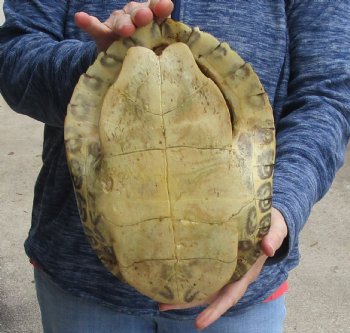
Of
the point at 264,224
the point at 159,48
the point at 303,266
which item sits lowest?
the point at 303,266

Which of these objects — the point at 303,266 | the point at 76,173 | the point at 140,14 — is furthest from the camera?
the point at 303,266

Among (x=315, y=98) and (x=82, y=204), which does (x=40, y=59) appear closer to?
(x=82, y=204)

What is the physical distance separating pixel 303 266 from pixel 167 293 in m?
1.81

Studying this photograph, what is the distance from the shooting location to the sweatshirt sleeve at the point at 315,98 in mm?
1129

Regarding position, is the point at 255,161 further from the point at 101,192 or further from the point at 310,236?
the point at 310,236

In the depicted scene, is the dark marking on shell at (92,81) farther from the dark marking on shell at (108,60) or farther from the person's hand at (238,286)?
the person's hand at (238,286)

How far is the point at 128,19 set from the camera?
902mm

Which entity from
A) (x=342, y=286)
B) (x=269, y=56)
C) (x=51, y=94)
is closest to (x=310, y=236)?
(x=342, y=286)

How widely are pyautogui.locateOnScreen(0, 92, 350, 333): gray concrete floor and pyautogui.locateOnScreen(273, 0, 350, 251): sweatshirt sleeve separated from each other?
4.61ft

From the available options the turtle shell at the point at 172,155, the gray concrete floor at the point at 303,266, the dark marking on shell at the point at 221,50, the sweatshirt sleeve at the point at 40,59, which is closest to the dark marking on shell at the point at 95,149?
the turtle shell at the point at 172,155

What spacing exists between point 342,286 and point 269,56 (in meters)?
1.63

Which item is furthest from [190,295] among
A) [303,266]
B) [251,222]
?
[303,266]

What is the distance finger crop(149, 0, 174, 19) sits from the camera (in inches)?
35.0

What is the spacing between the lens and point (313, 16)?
46.6 inches
